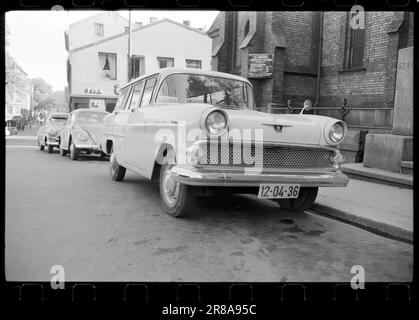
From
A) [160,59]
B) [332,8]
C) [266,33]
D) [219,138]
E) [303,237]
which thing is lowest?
[303,237]

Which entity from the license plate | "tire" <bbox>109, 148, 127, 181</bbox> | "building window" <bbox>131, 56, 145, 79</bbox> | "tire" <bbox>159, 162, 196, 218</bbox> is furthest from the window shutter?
"building window" <bbox>131, 56, 145, 79</bbox>

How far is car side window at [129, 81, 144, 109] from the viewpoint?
5.76 meters

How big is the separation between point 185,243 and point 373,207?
2.82 meters

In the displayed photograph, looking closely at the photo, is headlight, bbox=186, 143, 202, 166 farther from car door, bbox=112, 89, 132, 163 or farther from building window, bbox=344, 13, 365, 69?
building window, bbox=344, 13, 365, 69

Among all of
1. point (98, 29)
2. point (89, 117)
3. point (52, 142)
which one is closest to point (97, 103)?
point (98, 29)

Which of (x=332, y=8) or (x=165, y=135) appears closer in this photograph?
(x=332, y=8)

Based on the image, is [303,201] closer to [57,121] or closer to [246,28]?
[246,28]

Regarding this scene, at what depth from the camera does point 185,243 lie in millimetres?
3473

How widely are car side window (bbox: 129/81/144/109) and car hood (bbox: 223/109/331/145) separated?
2202mm

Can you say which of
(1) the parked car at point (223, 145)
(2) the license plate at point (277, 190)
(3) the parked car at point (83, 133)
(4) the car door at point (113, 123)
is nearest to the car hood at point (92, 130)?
(3) the parked car at point (83, 133)

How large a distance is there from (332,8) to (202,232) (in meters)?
2.53

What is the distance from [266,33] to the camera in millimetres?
12102
